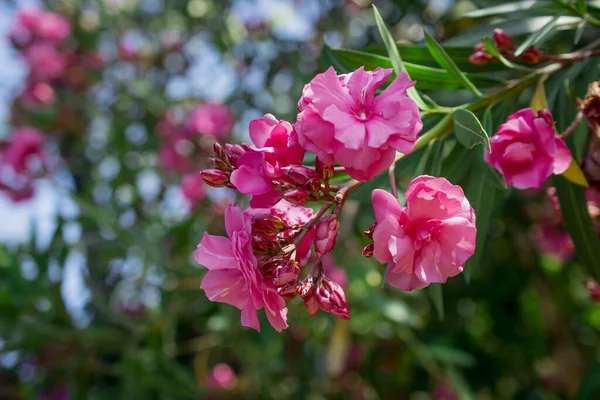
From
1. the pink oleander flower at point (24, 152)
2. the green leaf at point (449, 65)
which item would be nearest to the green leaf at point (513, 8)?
the green leaf at point (449, 65)

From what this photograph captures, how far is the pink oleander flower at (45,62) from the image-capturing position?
3.31 m

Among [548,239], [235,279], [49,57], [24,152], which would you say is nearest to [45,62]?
[49,57]

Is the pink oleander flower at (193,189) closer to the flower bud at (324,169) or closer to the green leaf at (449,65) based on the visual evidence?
the green leaf at (449,65)

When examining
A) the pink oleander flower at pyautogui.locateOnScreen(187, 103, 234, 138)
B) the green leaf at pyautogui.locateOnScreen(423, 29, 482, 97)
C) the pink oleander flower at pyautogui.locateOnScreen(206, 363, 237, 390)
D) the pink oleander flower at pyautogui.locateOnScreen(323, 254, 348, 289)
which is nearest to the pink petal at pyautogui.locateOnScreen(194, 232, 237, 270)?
the green leaf at pyautogui.locateOnScreen(423, 29, 482, 97)

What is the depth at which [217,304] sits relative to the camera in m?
2.45

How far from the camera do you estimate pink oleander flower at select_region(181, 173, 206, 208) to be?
9.16ft

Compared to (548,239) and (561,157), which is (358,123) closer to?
(561,157)

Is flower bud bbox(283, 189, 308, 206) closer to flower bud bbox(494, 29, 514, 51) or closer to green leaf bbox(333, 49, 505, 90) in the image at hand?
green leaf bbox(333, 49, 505, 90)

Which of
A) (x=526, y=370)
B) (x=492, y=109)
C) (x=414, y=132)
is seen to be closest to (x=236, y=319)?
(x=526, y=370)

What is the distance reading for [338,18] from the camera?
9.01 ft

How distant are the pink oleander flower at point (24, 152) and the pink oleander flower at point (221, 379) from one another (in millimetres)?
1276

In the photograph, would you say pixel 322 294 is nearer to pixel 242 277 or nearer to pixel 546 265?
→ pixel 242 277

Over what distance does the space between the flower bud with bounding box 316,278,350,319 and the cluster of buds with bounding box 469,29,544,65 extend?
479mm

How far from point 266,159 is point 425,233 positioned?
20 centimetres
